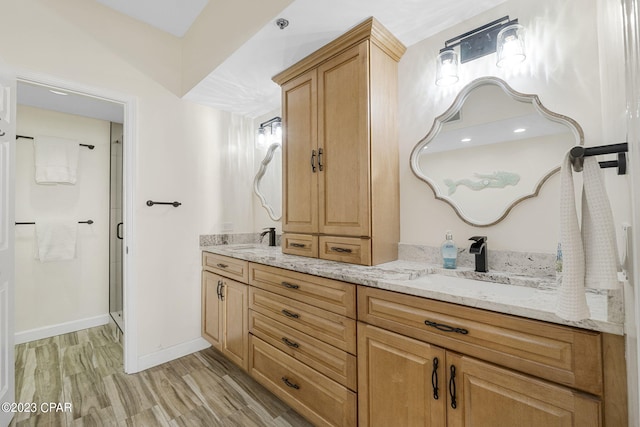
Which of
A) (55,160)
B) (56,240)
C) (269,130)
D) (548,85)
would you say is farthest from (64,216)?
(548,85)

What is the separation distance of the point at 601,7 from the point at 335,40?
1.21 m

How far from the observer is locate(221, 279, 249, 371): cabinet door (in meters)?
2.03

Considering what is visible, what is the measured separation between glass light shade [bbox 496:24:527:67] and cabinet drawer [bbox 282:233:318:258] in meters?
1.41

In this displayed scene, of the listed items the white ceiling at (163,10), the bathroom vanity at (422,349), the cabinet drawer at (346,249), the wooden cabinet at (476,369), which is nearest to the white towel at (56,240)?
the white ceiling at (163,10)

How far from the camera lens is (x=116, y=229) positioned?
3156mm

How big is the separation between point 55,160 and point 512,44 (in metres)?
3.91

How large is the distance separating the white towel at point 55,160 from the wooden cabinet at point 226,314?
5.84 feet

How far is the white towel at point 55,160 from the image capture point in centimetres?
280

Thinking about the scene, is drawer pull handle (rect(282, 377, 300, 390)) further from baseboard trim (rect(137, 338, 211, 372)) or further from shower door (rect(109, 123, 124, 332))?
shower door (rect(109, 123, 124, 332))

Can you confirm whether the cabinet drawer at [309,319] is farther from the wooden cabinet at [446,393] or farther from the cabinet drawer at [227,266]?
the cabinet drawer at [227,266]

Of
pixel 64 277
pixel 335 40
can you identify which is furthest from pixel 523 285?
pixel 64 277

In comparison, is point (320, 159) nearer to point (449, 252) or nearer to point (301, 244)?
point (301, 244)

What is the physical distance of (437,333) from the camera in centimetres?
109

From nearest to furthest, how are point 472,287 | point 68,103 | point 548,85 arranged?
point 472,287 → point 548,85 → point 68,103
